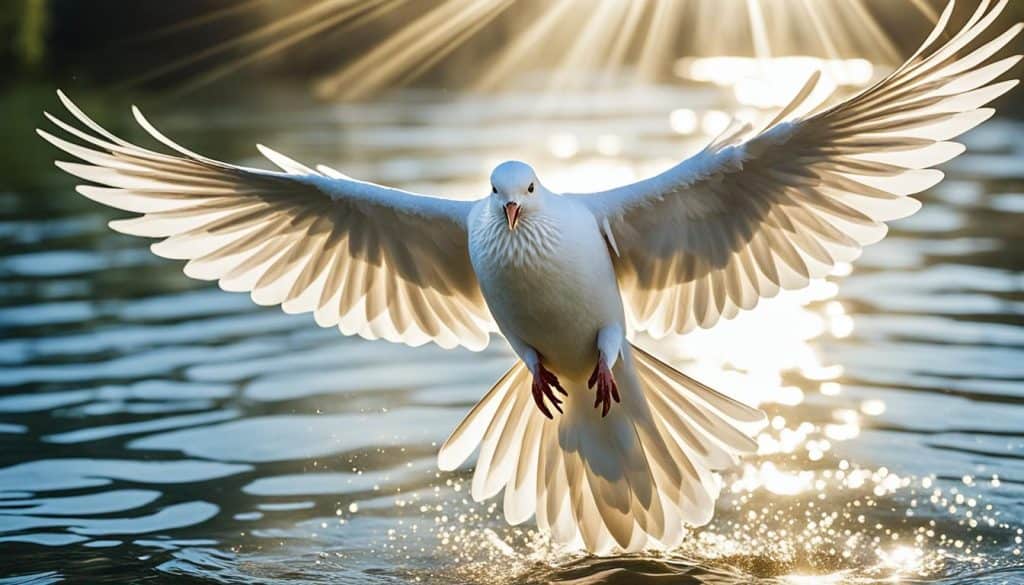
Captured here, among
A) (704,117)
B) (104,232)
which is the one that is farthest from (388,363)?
(704,117)

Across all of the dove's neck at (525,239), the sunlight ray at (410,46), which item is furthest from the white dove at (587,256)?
the sunlight ray at (410,46)

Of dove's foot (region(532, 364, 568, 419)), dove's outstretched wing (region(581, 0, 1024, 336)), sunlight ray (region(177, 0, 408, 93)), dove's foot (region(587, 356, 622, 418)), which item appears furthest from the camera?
sunlight ray (region(177, 0, 408, 93))

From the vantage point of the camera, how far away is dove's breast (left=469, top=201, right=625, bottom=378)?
6.98 meters

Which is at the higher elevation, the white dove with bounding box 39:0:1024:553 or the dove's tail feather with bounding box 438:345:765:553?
the white dove with bounding box 39:0:1024:553

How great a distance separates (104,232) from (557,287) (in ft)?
39.1

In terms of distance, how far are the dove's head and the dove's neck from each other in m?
0.10

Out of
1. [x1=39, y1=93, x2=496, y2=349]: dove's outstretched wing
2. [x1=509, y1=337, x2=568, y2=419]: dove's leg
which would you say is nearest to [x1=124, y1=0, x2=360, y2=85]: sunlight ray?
[x1=39, y1=93, x2=496, y2=349]: dove's outstretched wing

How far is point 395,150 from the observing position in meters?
23.2

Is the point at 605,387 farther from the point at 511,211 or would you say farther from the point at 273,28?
the point at 273,28

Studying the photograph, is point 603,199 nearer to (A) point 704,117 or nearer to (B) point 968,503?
(B) point 968,503

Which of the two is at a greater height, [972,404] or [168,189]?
[168,189]

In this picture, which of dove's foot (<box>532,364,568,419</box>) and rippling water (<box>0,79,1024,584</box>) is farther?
rippling water (<box>0,79,1024,584</box>)

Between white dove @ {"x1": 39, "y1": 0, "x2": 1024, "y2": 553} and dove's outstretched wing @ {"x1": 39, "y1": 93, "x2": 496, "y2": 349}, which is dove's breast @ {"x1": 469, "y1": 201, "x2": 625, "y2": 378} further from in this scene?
dove's outstretched wing @ {"x1": 39, "y1": 93, "x2": 496, "y2": 349}

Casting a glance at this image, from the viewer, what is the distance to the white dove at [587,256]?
7008 mm
